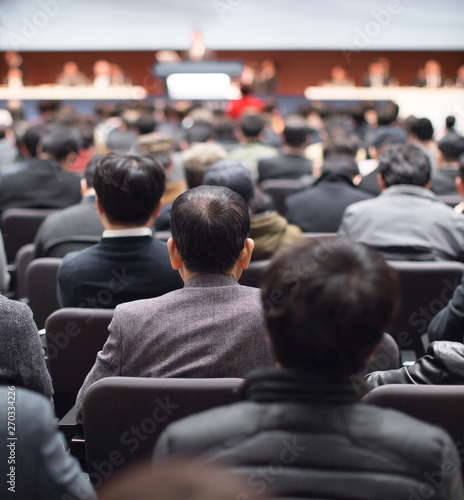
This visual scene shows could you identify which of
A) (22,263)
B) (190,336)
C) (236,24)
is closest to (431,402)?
(190,336)

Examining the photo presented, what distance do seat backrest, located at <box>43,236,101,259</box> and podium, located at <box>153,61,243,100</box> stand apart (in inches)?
356

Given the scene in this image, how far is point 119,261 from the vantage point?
1989 millimetres

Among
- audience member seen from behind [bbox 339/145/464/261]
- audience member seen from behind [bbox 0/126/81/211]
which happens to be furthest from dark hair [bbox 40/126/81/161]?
audience member seen from behind [bbox 339/145/464/261]

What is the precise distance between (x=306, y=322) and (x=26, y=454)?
470 mm

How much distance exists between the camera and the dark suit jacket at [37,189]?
3.68 meters

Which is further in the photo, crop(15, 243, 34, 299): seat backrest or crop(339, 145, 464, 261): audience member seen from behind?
crop(15, 243, 34, 299): seat backrest

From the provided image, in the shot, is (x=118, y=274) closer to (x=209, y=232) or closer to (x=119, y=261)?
(x=119, y=261)

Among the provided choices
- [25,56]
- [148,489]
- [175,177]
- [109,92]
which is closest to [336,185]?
[175,177]

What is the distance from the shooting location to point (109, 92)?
11312mm

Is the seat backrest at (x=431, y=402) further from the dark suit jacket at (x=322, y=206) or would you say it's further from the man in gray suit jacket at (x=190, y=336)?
the dark suit jacket at (x=322, y=206)

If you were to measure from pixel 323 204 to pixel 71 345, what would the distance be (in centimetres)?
194

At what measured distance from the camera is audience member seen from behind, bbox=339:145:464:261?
253cm

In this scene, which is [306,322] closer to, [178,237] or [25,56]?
[178,237]

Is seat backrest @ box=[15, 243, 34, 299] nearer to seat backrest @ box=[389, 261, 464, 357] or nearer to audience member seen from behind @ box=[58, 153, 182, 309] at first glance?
audience member seen from behind @ box=[58, 153, 182, 309]
